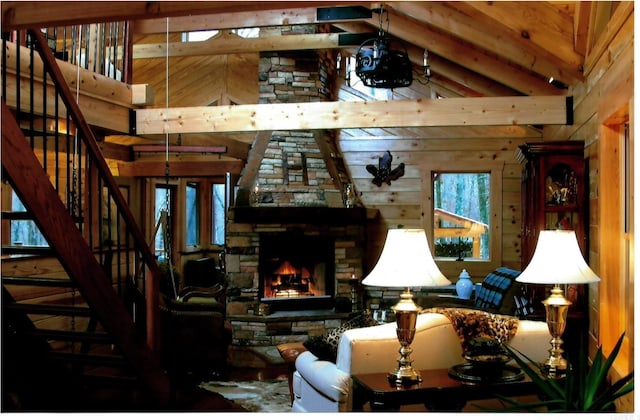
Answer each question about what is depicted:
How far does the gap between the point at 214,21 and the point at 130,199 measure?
3930mm

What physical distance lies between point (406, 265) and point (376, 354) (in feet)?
1.68

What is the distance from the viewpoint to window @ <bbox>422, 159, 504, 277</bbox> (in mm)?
8438

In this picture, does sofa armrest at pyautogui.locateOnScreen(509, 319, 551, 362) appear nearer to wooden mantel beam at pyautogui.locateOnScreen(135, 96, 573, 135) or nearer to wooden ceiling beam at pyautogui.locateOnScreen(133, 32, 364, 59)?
wooden mantel beam at pyautogui.locateOnScreen(135, 96, 573, 135)

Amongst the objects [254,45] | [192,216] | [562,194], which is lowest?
[192,216]

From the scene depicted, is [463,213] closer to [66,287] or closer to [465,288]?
[465,288]

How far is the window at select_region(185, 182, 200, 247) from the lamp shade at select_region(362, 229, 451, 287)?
26.2 ft

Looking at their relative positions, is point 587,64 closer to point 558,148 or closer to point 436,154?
point 558,148

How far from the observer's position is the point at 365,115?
5891 mm

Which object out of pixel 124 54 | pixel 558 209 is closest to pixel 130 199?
pixel 124 54

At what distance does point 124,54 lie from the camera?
19.4 ft

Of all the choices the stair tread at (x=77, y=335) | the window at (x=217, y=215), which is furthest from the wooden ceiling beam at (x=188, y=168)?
the stair tread at (x=77, y=335)

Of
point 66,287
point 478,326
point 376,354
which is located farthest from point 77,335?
point 478,326

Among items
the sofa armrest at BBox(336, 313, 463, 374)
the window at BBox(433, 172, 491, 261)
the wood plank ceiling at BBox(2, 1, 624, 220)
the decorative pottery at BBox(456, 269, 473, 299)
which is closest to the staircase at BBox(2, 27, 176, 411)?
the wood plank ceiling at BBox(2, 1, 624, 220)

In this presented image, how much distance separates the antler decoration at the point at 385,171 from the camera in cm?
855
